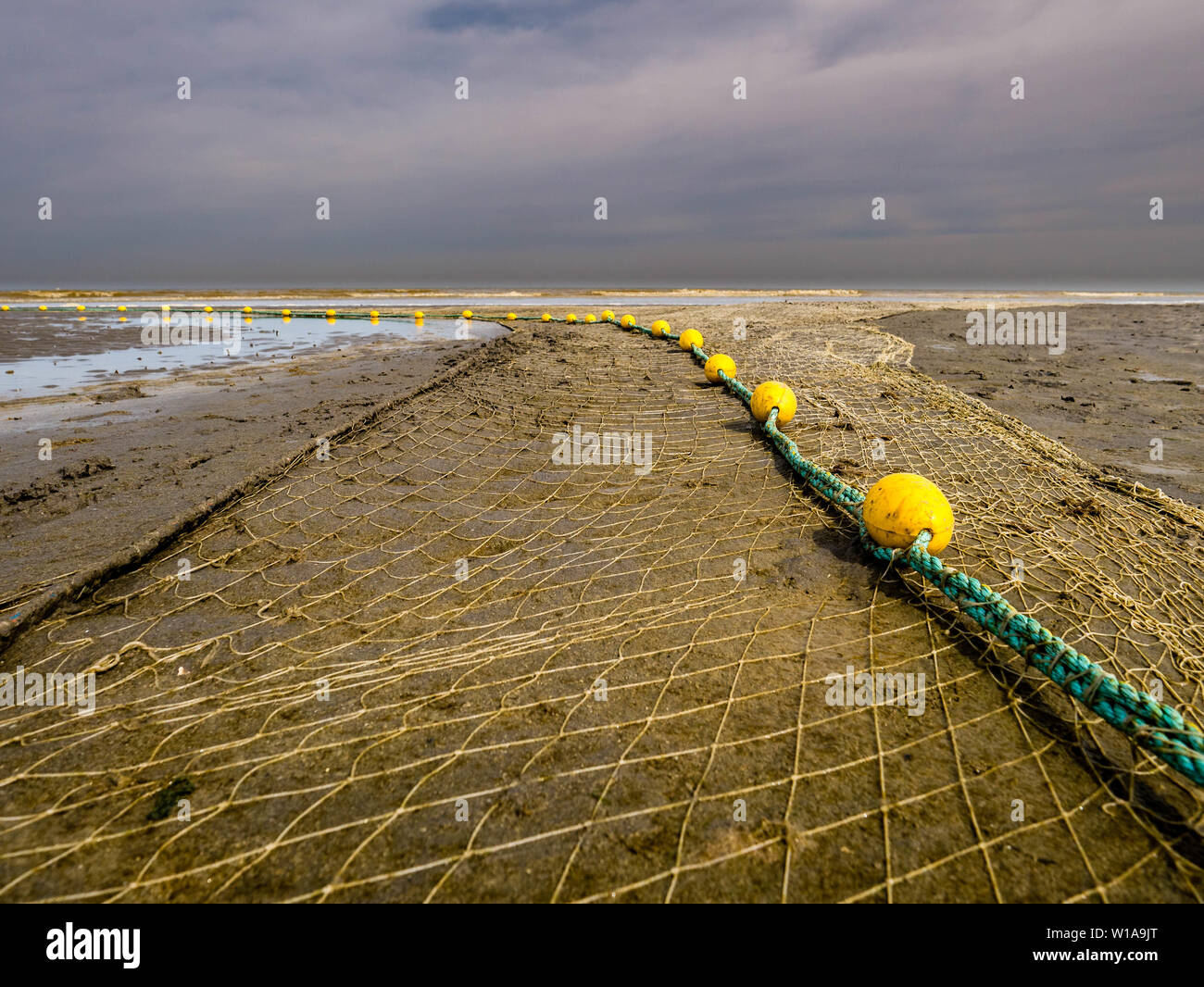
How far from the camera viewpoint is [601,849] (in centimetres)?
182

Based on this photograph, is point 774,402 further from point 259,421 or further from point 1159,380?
point 1159,380

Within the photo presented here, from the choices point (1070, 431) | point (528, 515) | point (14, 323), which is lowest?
point (528, 515)

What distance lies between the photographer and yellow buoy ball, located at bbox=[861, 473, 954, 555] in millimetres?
3246

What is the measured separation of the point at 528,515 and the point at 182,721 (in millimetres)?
2544

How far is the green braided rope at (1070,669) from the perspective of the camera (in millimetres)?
1857

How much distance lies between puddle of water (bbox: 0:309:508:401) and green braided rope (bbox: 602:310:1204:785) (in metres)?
11.1

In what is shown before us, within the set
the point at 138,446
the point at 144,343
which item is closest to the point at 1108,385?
the point at 138,446

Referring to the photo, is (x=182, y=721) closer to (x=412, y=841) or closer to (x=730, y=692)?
(x=412, y=841)

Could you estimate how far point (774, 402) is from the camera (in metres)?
6.09

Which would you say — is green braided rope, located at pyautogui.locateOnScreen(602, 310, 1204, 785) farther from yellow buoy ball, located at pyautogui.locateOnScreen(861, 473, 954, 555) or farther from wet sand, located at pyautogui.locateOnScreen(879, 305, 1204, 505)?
wet sand, located at pyautogui.locateOnScreen(879, 305, 1204, 505)

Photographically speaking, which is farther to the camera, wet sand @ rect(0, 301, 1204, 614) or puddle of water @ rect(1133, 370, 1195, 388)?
puddle of water @ rect(1133, 370, 1195, 388)

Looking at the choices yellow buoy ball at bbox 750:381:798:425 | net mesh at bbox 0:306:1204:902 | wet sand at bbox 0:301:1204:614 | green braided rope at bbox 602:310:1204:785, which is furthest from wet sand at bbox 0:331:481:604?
green braided rope at bbox 602:310:1204:785
